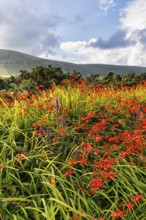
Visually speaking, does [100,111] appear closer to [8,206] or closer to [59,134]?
[59,134]

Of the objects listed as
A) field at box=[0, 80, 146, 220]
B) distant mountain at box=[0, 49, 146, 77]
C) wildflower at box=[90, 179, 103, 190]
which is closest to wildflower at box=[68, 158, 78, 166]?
field at box=[0, 80, 146, 220]

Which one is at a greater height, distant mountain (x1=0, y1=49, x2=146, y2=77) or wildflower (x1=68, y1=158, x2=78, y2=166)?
wildflower (x1=68, y1=158, x2=78, y2=166)

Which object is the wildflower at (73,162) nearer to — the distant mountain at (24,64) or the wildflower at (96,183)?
the wildflower at (96,183)

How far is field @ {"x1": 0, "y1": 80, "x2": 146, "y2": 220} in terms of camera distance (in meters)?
4.45

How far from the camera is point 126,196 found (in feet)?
15.7

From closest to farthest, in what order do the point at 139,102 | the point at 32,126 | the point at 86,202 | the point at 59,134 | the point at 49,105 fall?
the point at 86,202 → the point at 59,134 → the point at 32,126 → the point at 49,105 → the point at 139,102

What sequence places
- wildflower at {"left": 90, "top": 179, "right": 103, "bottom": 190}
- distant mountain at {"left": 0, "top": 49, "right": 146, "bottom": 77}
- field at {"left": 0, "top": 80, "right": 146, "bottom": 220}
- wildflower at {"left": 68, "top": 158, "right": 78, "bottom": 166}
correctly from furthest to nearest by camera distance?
distant mountain at {"left": 0, "top": 49, "right": 146, "bottom": 77}
wildflower at {"left": 68, "top": 158, "right": 78, "bottom": 166}
wildflower at {"left": 90, "top": 179, "right": 103, "bottom": 190}
field at {"left": 0, "top": 80, "right": 146, "bottom": 220}

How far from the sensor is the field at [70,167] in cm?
445

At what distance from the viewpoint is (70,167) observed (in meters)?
5.06

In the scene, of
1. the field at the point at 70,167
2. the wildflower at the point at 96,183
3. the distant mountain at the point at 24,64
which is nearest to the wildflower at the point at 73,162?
the field at the point at 70,167

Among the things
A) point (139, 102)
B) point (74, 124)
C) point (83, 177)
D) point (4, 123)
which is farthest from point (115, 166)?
point (139, 102)

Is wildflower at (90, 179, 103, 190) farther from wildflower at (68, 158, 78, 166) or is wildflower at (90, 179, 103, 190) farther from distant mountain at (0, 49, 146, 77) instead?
distant mountain at (0, 49, 146, 77)

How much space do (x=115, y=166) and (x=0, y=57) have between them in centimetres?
11269

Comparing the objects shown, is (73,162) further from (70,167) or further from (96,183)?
(96,183)
